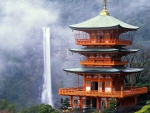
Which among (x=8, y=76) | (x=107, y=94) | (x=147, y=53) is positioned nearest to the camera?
(x=107, y=94)

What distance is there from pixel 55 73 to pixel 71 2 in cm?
3127

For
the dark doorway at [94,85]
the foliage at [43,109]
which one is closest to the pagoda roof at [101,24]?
the dark doorway at [94,85]

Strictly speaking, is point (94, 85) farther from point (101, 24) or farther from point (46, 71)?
point (46, 71)

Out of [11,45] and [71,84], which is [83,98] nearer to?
[71,84]

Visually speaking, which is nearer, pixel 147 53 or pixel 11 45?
pixel 147 53

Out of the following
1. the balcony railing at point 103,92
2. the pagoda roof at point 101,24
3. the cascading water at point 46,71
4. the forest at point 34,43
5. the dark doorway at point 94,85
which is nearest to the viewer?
the balcony railing at point 103,92

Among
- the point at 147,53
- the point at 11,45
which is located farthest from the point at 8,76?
the point at 147,53

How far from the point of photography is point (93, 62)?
137ft

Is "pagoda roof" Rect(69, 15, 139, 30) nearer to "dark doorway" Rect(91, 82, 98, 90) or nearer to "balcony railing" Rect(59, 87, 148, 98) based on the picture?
"dark doorway" Rect(91, 82, 98, 90)

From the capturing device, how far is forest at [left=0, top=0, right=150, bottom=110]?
262ft

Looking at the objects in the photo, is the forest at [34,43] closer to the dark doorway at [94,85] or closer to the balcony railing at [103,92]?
the balcony railing at [103,92]

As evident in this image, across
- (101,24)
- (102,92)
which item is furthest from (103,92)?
(101,24)

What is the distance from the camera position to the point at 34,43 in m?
88.1

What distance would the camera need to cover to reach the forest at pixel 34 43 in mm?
79875
